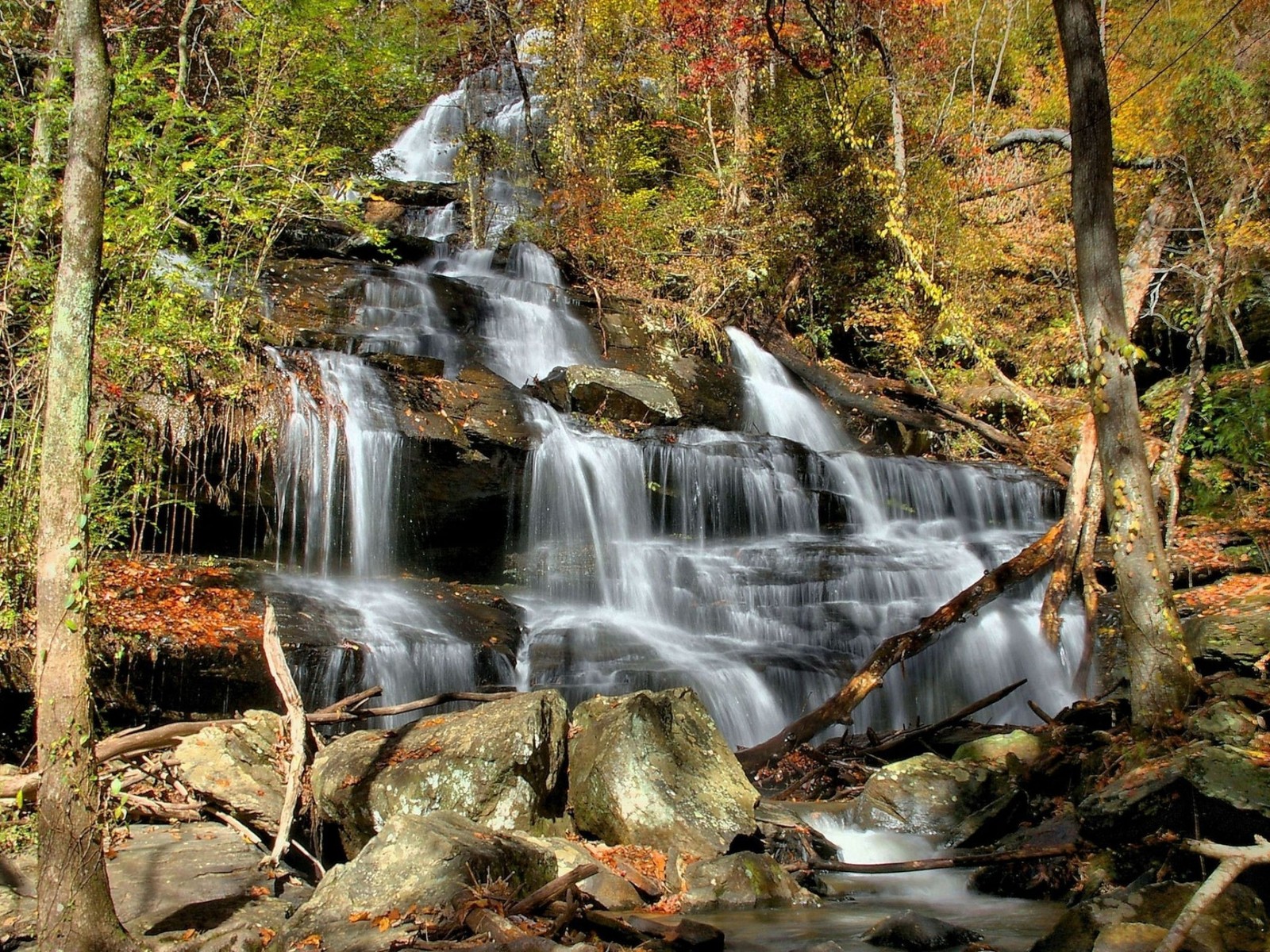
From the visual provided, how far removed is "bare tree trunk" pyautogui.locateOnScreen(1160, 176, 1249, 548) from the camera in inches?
400

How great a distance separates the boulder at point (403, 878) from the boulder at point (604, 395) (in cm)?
1015

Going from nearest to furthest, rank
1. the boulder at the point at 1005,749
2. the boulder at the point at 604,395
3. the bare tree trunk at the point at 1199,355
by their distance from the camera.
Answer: the boulder at the point at 1005,749, the bare tree trunk at the point at 1199,355, the boulder at the point at 604,395

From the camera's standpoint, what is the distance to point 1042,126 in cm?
1997

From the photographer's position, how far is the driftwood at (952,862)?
453 centimetres

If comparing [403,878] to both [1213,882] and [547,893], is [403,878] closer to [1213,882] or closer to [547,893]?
[547,893]

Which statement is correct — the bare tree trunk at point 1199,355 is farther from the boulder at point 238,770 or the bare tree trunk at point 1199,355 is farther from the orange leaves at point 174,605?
the orange leaves at point 174,605

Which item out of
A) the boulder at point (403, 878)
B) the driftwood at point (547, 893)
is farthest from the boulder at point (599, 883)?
the boulder at point (403, 878)

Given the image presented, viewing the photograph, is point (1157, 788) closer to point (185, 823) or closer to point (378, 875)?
point (378, 875)

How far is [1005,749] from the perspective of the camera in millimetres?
6344

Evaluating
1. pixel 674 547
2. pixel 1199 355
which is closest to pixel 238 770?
pixel 674 547

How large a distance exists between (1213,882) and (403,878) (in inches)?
118

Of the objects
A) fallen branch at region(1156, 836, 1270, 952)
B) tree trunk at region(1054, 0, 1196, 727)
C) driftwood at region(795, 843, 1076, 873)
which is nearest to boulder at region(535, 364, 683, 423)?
tree trunk at region(1054, 0, 1196, 727)

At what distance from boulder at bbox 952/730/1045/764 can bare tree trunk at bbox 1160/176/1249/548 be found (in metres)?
4.72

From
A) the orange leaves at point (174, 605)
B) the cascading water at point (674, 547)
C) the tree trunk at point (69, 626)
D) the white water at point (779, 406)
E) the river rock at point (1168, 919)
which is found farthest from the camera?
the white water at point (779, 406)
